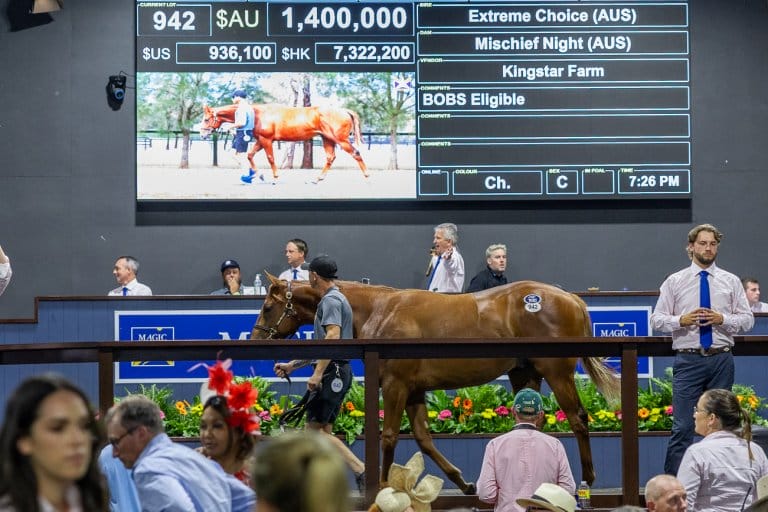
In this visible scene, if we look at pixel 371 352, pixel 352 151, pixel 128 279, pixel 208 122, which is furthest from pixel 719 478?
pixel 208 122

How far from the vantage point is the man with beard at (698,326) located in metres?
8.08

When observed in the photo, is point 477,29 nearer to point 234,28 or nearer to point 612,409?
point 234,28

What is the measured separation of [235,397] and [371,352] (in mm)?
2776

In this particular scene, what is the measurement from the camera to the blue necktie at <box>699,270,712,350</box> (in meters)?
8.09

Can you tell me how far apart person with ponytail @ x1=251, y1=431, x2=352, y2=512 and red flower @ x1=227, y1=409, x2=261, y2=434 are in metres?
2.70

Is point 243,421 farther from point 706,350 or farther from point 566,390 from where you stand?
point 566,390

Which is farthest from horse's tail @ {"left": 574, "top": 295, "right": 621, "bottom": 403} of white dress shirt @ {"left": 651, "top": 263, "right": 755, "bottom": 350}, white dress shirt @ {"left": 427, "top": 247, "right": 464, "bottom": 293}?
white dress shirt @ {"left": 427, "top": 247, "right": 464, "bottom": 293}

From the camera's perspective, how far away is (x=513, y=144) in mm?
14398

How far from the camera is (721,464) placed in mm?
6387

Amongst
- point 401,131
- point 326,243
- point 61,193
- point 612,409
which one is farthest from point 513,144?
point 61,193

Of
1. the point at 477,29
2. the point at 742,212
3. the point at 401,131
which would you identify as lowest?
the point at 742,212

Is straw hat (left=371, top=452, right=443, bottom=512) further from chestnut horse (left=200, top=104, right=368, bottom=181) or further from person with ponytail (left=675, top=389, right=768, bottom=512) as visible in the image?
chestnut horse (left=200, top=104, right=368, bottom=181)

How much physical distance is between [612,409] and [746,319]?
2661 millimetres

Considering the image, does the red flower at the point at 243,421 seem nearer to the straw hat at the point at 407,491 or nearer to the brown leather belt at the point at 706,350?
the straw hat at the point at 407,491
